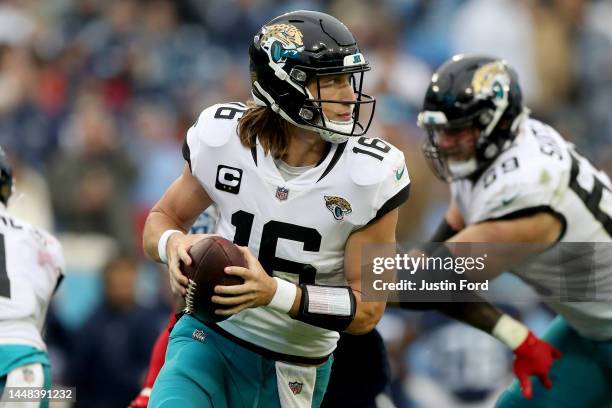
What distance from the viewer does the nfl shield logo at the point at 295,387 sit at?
4.61 m

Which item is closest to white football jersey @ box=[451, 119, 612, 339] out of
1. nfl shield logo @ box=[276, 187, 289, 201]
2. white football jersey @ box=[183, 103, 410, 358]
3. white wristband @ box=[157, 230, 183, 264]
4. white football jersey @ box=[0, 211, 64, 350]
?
white football jersey @ box=[183, 103, 410, 358]

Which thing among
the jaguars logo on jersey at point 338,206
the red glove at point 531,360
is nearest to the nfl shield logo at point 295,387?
the jaguars logo on jersey at point 338,206

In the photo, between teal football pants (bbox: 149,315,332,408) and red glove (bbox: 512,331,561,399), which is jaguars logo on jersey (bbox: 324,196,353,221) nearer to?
teal football pants (bbox: 149,315,332,408)

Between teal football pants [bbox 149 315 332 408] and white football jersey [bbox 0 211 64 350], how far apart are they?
0.80m

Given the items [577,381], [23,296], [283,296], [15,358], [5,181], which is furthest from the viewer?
[577,381]

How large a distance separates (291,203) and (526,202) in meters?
1.49

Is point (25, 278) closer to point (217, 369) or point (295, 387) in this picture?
point (217, 369)

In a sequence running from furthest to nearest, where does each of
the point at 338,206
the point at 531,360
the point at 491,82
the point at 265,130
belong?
the point at 491,82 < the point at 531,360 < the point at 265,130 < the point at 338,206

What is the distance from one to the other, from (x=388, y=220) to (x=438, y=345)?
3559 mm

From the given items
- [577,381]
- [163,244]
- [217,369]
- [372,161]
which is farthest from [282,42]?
[577,381]

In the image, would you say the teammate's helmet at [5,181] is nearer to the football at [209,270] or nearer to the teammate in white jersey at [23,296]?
the teammate in white jersey at [23,296]

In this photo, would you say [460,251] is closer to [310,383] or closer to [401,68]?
[310,383]

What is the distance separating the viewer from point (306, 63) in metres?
4.47

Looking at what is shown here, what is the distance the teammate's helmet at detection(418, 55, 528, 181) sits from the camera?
577 centimetres
